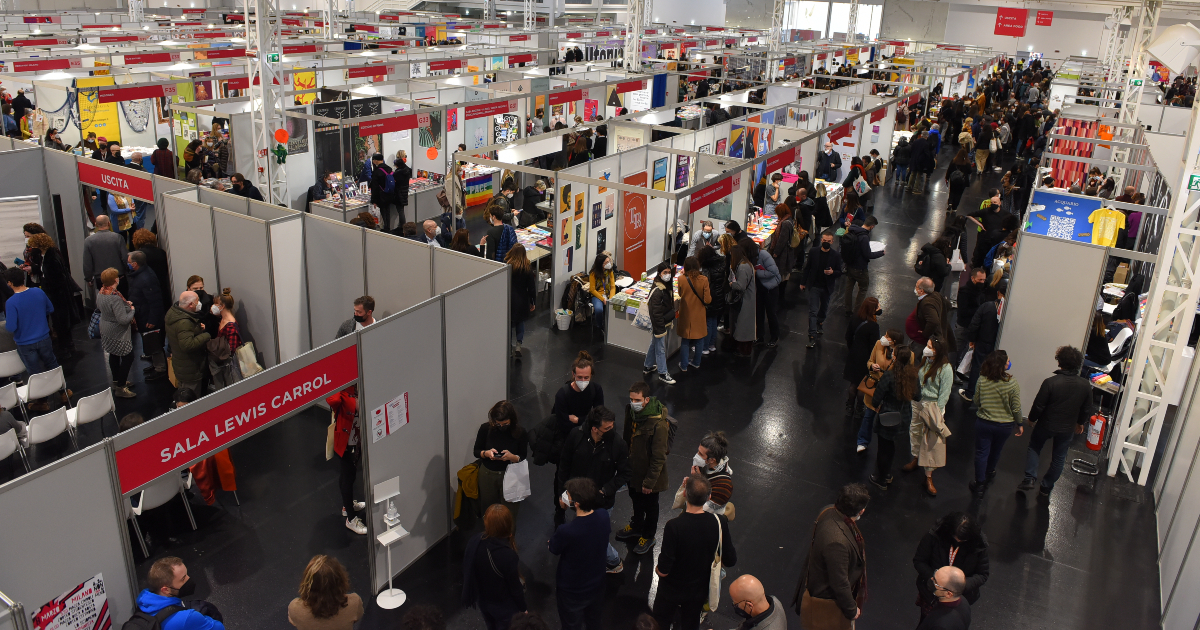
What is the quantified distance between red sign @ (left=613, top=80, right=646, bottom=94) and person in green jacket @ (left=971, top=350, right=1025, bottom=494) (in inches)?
525

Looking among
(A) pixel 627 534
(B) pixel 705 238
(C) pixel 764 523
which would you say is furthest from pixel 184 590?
(B) pixel 705 238

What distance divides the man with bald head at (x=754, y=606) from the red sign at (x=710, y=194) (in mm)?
5721

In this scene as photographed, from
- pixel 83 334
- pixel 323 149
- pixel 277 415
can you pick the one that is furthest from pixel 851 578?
pixel 323 149

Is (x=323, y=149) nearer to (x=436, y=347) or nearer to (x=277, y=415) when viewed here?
(x=436, y=347)

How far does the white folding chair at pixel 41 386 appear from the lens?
6.61 metres

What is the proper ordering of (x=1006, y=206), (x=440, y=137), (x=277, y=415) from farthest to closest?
(x=1006, y=206) → (x=440, y=137) → (x=277, y=415)

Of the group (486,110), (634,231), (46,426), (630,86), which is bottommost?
(46,426)

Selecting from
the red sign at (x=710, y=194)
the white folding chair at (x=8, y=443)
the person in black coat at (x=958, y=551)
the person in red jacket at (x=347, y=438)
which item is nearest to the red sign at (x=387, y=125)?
the red sign at (x=710, y=194)

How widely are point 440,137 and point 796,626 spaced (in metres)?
10.5

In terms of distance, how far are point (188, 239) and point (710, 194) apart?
554 cm

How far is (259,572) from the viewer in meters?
5.44

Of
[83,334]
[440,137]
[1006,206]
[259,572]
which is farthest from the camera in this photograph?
[1006,206]

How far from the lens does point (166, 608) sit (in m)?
3.54

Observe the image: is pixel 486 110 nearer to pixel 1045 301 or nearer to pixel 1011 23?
pixel 1045 301
